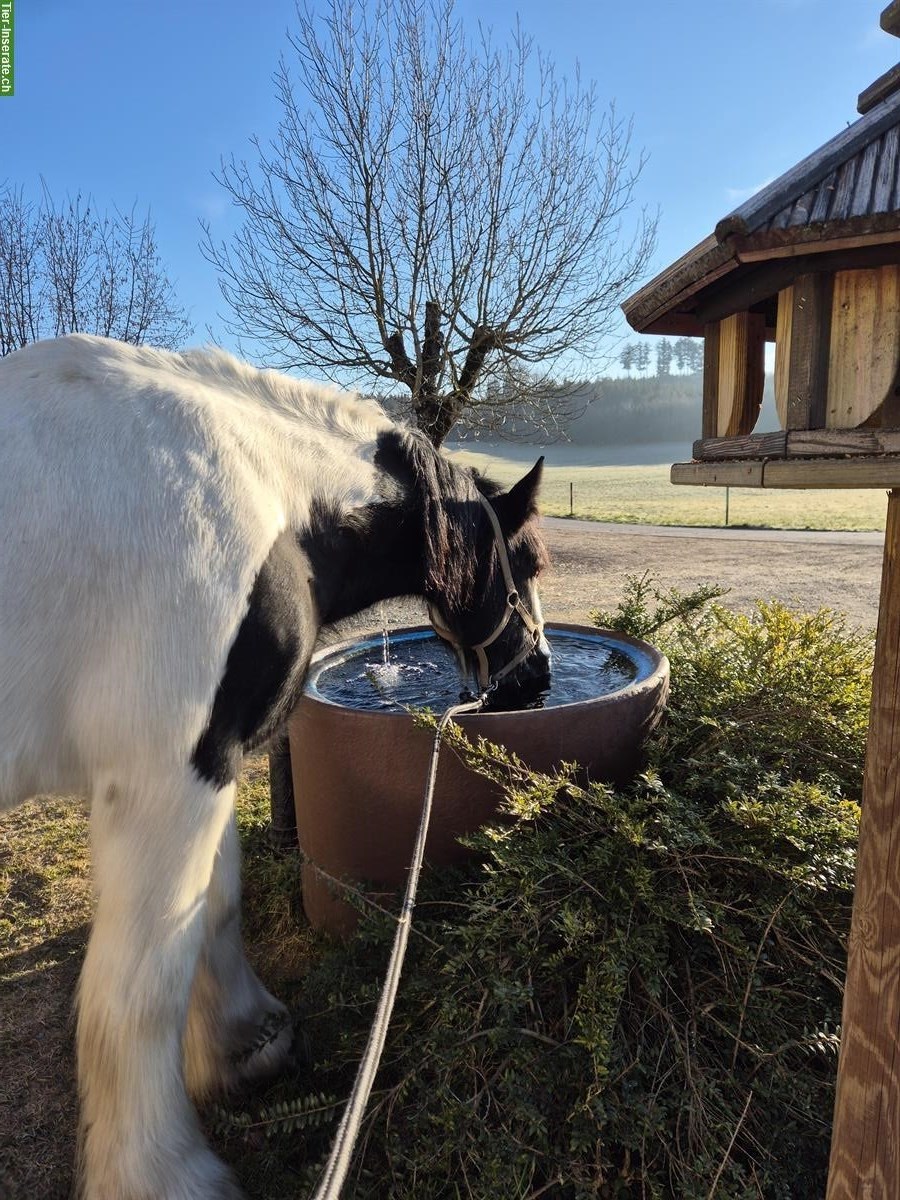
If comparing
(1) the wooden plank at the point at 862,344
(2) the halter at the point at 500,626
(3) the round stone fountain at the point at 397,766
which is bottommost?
(3) the round stone fountain at the point at 397,766

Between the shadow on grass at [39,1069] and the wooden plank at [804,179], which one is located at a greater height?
the wooden plank at [804,179]

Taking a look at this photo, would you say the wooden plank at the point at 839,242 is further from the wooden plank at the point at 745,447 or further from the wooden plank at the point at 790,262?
the wooden plank at the point at 745,447

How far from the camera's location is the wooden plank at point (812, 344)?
1344 mm

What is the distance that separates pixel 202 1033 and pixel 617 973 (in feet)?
4.36

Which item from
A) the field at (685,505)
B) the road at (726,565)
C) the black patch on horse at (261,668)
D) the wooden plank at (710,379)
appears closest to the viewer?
the black patch on horse at (261,668)

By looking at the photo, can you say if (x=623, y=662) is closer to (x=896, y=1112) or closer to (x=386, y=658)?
(x=386, y=658)

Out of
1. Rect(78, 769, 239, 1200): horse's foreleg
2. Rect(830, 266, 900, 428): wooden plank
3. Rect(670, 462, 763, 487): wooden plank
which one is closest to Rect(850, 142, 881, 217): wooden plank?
Rect(830, 266, 900, 428): wooden plank

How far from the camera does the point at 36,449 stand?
5.35 feet

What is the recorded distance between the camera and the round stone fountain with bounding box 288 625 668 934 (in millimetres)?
2346

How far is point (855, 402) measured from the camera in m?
1.33

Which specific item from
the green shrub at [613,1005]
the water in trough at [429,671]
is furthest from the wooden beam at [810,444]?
the water in trough at [429,671]

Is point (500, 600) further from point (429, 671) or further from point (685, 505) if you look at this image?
point (685, 505)

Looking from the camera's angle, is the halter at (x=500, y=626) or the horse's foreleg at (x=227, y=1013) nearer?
the horse's foreleg at (x=227, y=1013)

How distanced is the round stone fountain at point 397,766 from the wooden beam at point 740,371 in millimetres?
1018
